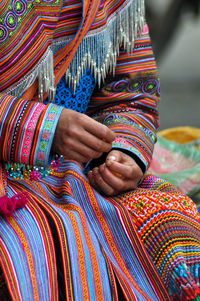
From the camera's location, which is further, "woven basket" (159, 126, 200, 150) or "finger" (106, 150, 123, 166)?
"woven basket" (159, 126, 200, 150)

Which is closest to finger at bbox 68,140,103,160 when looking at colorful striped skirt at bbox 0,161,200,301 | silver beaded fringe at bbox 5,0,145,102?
colorful striped skirt at bbox 0,161,200,301

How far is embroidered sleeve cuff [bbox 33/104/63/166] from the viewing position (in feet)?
3.57

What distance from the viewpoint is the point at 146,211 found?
113 centimetres

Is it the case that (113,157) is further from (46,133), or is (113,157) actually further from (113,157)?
(46,133)

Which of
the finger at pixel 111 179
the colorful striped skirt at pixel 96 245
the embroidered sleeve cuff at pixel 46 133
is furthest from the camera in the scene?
the finger at pixel 111 179

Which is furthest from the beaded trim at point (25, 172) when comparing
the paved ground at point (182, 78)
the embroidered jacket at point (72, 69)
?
the paved ground at point (182, 78)

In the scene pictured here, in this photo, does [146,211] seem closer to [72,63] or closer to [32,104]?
[32,104]

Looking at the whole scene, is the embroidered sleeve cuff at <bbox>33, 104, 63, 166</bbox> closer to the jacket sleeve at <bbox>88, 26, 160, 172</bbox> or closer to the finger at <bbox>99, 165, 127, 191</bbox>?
the finger at <bbox>99, 165, 127, 191</bbox>

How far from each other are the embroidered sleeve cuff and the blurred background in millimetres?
3719

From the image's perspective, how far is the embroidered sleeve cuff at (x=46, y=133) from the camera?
1.09m

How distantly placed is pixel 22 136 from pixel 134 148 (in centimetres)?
37

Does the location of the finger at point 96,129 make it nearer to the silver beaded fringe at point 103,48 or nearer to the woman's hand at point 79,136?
the woman's hand at point 79,136

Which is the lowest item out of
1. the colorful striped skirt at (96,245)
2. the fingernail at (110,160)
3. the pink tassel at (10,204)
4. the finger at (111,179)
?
the colorful striped skirt at (96,245)

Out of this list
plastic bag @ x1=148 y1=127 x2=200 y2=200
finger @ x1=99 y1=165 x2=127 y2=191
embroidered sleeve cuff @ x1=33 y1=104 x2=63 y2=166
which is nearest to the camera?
embroidered sleeve cuff @ x1=33 y1=104 x2=63 y2=166
